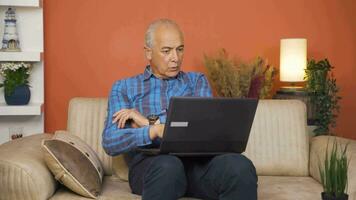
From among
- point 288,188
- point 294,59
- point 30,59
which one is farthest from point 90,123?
point 294,59

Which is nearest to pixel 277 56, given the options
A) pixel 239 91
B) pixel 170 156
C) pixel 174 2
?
pixel 239 91

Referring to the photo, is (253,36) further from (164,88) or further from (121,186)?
(121,186)

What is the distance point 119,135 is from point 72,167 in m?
0.23

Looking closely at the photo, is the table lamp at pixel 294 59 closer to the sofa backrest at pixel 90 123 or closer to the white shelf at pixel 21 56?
the sofa backrest at pixel 90 123

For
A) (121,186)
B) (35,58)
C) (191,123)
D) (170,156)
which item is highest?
(35,58)

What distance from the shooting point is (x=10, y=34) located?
2.97 meters

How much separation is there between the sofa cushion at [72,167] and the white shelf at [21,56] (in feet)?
3.14

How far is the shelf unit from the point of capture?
116 inches

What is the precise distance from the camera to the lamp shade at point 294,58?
9.89 ft

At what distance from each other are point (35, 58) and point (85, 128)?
71 centimetres

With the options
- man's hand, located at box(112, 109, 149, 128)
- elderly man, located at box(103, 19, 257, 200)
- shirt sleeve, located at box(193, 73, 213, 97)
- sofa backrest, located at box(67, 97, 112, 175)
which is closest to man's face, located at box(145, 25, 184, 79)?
elderly man, located at box(103, 19, 257, 200)

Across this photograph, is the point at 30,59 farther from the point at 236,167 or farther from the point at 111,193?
the point at 236,167

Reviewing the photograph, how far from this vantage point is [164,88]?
2.34 metres

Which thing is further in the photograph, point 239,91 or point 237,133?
point 239,91
